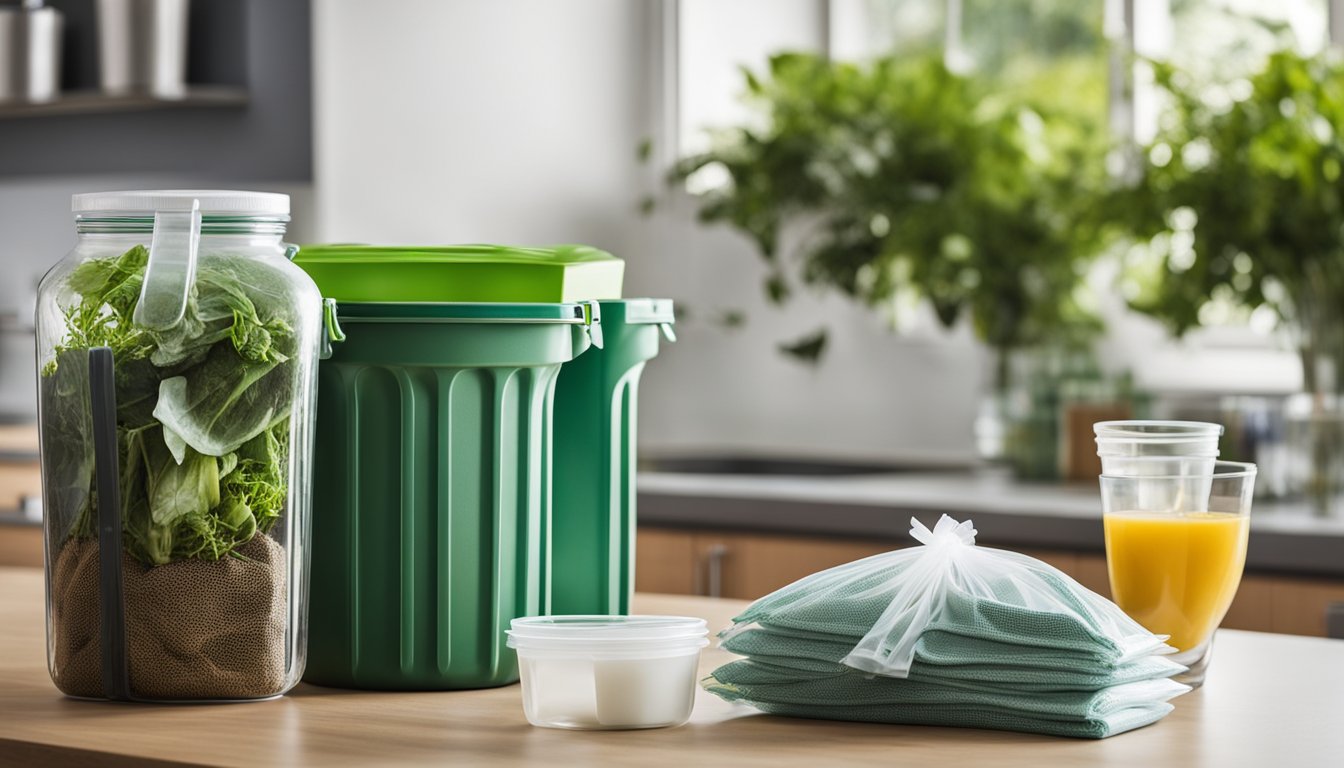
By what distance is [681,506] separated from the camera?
2744mm

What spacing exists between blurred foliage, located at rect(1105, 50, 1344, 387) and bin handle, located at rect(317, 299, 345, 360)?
6.71 ft

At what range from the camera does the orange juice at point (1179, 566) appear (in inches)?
39.6

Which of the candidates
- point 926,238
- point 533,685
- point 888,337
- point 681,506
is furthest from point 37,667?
point 888,337

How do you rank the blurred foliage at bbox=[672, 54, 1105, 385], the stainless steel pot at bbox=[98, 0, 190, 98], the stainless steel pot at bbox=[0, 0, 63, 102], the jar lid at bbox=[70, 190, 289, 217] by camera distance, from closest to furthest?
the jar lid at bbox=[70, 190, 289, 217]
the blurred foliage at bbox=[672, 54, 1105, 385]
the stainless steel pot at bbox=[98, 0, 190, 98]
the stainless steel pot at bbox=[0, 0, 63, 102]

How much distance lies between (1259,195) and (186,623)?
2147mm

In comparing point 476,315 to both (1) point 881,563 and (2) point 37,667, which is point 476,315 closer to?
(1) point 881,563

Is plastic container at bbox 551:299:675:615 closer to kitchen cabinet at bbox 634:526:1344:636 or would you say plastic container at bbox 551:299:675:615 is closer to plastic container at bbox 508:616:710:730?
plastic container at bbox 508:616:710:730

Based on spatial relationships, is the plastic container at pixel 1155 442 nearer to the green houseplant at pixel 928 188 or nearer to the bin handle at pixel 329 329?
the bin handle at pixel 329 329

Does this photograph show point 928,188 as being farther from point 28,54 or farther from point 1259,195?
point 28,54

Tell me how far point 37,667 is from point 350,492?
10.2 inches

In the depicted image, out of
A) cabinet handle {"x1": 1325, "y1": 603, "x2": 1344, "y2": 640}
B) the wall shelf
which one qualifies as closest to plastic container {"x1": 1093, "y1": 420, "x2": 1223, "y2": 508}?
cabinet handle {"x1": 1325, "y1": 603, "x2": 1344, "y2": 640}

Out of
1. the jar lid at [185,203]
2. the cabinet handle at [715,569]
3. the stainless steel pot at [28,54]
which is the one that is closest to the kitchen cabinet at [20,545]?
the stainless steel pot at [28,54]

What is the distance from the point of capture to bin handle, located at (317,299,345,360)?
3.09 ft

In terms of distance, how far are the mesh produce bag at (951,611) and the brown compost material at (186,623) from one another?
252 millimetres
